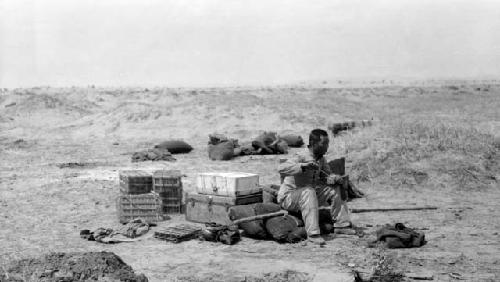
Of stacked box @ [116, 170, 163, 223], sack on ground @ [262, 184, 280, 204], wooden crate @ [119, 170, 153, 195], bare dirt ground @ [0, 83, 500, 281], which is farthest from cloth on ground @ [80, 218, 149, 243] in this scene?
sack on ground @ [262, 184, 280, 204]

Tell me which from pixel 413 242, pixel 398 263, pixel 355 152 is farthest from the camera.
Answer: pixel 355 152

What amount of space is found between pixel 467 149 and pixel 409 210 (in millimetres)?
4041

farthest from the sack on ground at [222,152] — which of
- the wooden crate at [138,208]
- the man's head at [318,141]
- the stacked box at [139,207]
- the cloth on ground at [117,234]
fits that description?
the man's head at [318,141]

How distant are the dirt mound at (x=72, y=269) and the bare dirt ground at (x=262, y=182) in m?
0.78

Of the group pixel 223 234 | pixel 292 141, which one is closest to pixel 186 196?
pixel 223 234

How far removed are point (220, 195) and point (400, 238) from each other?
2.78m

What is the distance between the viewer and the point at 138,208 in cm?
954

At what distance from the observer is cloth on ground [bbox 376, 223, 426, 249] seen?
767 cm

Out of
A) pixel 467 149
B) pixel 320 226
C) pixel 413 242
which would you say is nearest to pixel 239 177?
pixel 320 226

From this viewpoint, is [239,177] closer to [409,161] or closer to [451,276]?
[451,276]

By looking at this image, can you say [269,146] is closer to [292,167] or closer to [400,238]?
[292,167]

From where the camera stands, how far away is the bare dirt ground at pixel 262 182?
705 centimetres

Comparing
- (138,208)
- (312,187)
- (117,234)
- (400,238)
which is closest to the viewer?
(400,238)

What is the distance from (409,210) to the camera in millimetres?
10281
